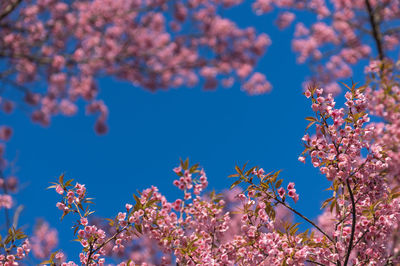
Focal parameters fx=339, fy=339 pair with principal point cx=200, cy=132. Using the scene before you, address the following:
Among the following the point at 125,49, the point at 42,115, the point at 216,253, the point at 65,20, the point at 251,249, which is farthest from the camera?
the point at 42,115

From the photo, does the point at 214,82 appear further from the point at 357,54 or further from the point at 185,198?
the point at 185,198

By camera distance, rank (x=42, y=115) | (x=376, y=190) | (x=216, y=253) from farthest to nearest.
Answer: (x=42, y=115), (x=216, y=253), (x=376, y=190)

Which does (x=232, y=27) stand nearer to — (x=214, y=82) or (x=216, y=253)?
(x=214, y=82)

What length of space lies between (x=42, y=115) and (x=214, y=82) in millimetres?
7642

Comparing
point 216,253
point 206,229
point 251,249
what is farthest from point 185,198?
point 251,249

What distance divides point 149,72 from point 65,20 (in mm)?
3400

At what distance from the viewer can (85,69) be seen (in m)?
13.1

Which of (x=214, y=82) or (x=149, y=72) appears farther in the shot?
(x=214, y=82)

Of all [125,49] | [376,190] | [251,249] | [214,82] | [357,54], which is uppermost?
[214,82]

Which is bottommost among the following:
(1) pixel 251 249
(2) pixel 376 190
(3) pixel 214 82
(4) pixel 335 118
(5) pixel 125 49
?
(1) pixel 251 249

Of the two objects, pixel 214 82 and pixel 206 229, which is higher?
pixel 214 82

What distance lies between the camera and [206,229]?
368cm

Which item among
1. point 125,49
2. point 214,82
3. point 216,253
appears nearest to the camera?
point 216,253

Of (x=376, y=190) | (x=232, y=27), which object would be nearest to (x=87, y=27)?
(x=232, y=27)
